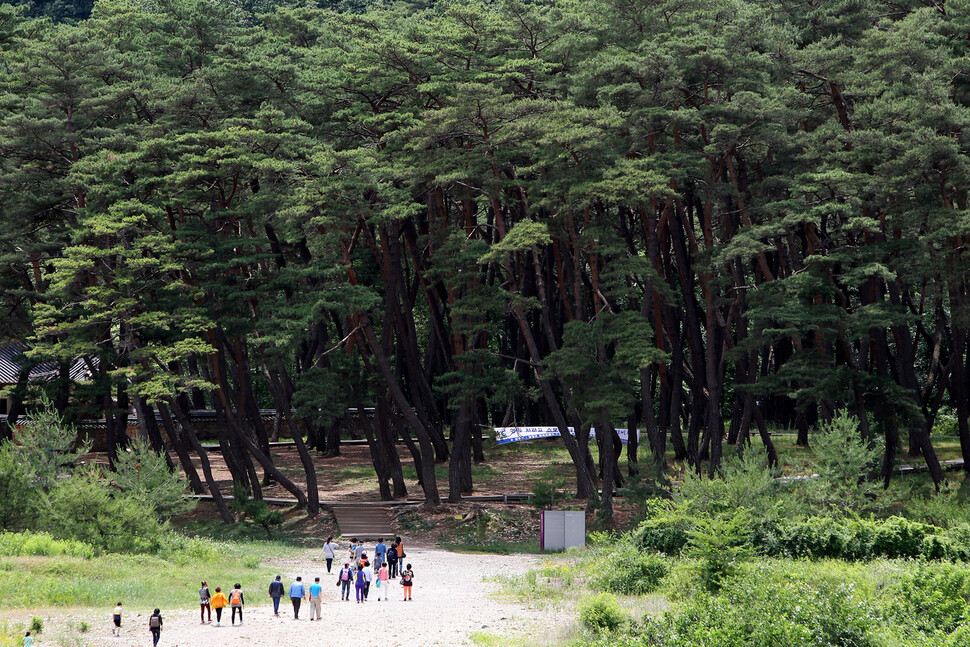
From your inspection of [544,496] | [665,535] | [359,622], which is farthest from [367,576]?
[544,496]

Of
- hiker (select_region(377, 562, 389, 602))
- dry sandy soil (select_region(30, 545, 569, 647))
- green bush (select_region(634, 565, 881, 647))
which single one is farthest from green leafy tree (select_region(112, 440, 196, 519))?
green bush (select_region(634, 565, 881, 647))

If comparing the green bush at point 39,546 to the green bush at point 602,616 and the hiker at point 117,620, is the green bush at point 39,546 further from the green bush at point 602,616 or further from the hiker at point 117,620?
the green bush at point 602,616

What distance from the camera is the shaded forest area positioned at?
109 ft

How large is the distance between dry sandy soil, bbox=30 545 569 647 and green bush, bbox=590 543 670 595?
221 centimetres

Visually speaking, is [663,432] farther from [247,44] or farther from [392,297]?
[247,44]

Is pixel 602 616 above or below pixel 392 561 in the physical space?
above

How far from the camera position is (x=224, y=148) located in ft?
111

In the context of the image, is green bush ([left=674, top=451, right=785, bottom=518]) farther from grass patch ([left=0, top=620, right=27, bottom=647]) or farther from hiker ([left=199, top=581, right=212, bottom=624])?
grass patch ([left=0, top=620, right=27, bottom=647])

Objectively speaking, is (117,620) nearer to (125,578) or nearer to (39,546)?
(125,578)

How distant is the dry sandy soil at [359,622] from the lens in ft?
61.9

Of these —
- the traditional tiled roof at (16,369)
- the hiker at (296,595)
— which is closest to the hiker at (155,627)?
the hiker at (296,595)

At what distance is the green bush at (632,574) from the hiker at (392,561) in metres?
5.79

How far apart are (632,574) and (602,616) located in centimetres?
519

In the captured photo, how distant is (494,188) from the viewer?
35.3m
